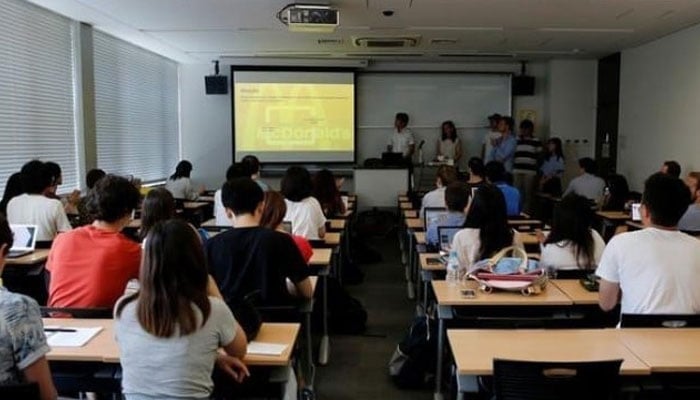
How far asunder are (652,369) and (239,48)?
826 centimetres

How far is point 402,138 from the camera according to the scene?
10.8 meters

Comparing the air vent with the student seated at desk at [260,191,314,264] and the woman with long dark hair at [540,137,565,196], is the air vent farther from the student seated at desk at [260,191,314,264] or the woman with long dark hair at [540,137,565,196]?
the student seated at desk at [260,191,314,264]

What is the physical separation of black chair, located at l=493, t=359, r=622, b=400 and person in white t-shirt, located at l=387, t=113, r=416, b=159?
873cm

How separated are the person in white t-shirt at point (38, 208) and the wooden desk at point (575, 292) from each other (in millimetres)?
3615

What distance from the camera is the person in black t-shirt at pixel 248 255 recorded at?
299cm

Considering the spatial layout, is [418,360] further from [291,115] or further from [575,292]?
[291,115]

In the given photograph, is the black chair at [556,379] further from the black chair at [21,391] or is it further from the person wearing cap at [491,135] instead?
the person wearing cap at [491,135]

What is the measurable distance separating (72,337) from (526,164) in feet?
29.5

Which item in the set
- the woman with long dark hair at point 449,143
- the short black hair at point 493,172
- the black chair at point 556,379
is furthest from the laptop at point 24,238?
the woman with long dark hair at point 449,143

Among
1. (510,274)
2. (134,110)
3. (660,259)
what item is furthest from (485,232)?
(134,110)

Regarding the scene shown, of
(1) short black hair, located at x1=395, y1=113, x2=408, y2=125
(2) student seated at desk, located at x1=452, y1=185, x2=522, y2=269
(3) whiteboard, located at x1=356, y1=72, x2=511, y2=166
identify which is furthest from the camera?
(3) whiteboard, located at x1=356, y1=72, x2=511, y2=166

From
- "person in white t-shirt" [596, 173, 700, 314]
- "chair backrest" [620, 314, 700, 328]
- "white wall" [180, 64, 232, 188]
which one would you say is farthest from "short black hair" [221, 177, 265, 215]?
"white wall" [180, 64, 232, 188]

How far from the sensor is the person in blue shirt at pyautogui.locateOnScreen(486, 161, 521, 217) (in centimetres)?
611

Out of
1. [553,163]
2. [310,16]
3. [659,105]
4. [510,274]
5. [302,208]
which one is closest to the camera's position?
[510,274]
